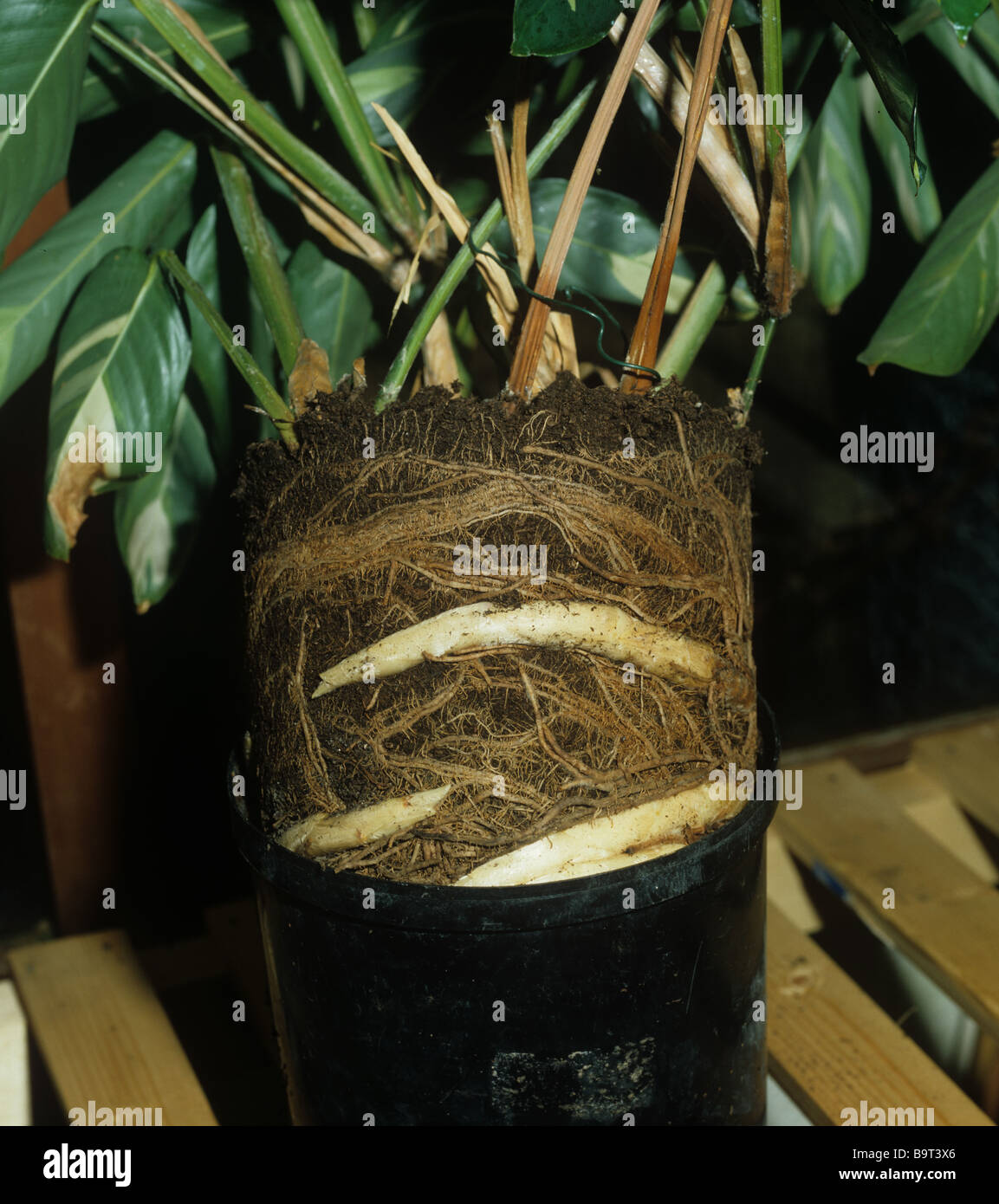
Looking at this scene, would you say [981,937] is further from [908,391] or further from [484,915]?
[908,391]

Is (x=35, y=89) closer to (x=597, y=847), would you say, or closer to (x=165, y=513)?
(x=165, y=513)

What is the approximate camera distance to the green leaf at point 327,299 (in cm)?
82

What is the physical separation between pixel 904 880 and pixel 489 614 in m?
0.69

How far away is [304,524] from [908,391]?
3.96 feet

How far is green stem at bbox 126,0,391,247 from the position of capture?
68 centimetres

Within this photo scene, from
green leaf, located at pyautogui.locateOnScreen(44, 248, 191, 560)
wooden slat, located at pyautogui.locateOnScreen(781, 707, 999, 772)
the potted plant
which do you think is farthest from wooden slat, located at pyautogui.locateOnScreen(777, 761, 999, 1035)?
green leaf, located at pyautogui.locateOnScreen(44, 248, 191, 560)

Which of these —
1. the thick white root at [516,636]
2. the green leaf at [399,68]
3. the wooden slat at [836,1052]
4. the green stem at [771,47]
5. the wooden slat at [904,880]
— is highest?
the green leaf at [399,68]

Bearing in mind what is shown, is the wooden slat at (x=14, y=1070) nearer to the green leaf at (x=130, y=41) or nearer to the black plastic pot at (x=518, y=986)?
the black plastic pot at (x=518, y=986)

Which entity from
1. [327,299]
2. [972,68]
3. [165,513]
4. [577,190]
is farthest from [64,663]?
[972,68]

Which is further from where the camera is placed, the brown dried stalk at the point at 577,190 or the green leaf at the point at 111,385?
the green leaf at the point at 111,385

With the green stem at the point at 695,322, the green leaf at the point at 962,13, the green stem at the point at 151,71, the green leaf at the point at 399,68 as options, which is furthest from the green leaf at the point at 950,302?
the green stem at the point at 151,71

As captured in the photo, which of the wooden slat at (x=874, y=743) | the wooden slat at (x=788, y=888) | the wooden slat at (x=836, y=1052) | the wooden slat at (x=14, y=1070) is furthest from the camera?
the wooden slat at (x=874, y=743)

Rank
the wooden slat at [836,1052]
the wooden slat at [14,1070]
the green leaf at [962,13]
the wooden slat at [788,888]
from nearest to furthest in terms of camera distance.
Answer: the green leaf at [962,13] < the wooden slat at [836,1052] < the wooden slat at [14,1070] < the wooden slat at [788,888]

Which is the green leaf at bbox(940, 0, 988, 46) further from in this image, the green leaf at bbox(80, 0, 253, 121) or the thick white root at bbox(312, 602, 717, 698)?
the green leaf at bbox(80, 0, 253, 121)
